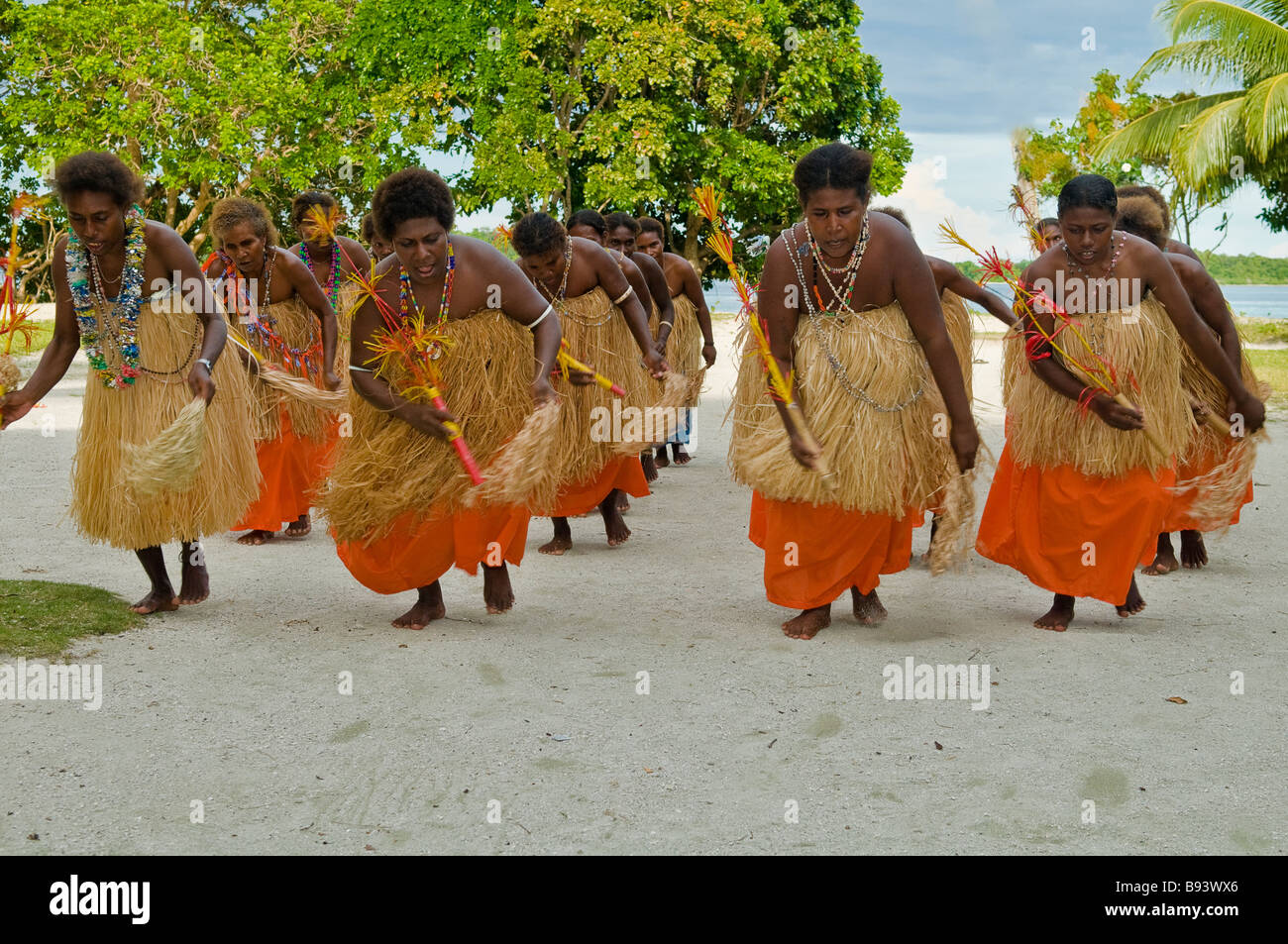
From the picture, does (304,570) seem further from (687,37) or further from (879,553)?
(687,37)

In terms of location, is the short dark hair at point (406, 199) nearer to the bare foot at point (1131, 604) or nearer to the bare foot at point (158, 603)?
the bare foot at point (158, 603)

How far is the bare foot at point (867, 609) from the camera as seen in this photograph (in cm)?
466

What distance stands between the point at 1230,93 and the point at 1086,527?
60.6 feet

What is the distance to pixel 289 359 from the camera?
6.19 metres

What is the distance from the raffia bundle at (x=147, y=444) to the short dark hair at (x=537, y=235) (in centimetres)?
181

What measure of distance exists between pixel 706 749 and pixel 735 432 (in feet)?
5.22

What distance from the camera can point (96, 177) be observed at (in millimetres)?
4262

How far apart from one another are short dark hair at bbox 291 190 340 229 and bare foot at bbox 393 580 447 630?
8.83 feet

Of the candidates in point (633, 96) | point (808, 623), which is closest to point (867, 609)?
point (808, 623)

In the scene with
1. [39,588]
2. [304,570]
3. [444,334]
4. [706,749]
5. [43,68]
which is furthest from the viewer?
[43,68]

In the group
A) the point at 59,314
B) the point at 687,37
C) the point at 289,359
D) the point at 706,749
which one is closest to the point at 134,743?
the point at 706,749

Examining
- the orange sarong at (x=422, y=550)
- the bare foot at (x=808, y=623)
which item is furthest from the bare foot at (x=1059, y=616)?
the orange sarong at (x=422, y=550)

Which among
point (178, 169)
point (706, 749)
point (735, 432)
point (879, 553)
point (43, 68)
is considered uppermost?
point (43, 68)

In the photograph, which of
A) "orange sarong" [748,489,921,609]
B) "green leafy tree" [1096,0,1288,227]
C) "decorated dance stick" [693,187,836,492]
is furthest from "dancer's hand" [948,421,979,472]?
"green leafy tree" [1096,0,1288,227]
